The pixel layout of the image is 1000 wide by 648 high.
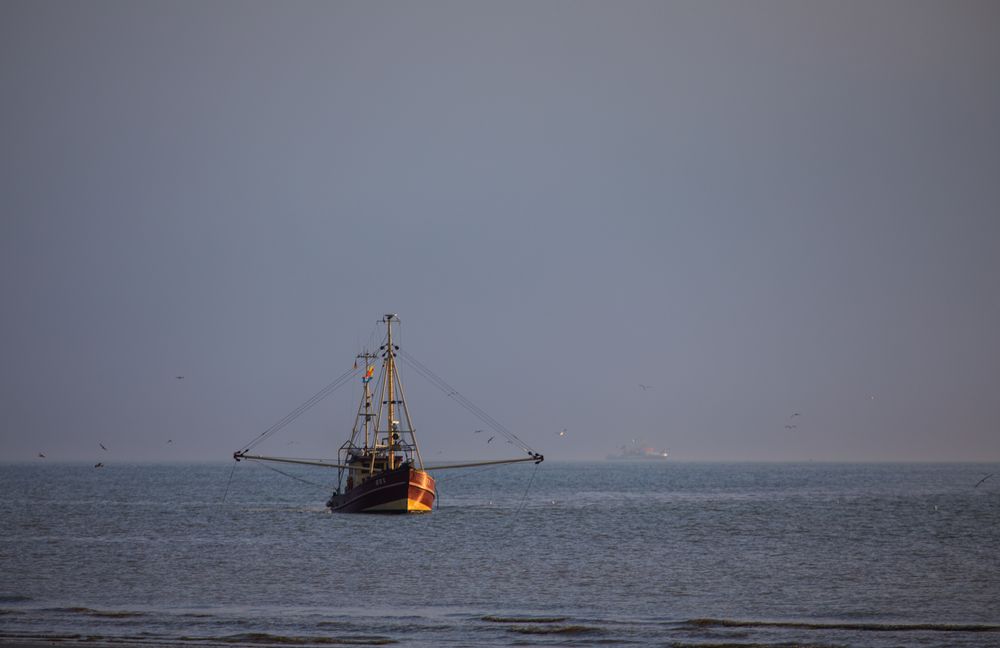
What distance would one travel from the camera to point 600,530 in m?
70.1

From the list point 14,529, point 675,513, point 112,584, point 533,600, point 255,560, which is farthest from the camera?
point 675,513

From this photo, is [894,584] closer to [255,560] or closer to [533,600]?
[533,600]

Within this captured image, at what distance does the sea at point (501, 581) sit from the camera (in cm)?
3128

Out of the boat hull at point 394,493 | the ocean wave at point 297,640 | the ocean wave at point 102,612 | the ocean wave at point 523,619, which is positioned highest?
the boat hull at point 394,493

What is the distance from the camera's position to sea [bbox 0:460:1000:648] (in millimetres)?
31281

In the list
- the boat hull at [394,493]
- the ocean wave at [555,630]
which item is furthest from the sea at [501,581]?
the boat hull at [394,493]

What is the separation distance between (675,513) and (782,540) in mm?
28326

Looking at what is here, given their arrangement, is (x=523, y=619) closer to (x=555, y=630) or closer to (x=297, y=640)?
(x=555, y=630)

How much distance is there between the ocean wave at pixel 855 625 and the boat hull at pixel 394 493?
44062 mm

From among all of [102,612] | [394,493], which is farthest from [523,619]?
[394,493]

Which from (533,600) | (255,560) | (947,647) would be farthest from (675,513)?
(947,647)

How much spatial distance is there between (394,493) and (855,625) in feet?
155

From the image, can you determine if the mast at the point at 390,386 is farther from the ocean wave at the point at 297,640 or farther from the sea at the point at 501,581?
the ocean wave at the point at 297,640

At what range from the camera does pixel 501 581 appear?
43469mm
